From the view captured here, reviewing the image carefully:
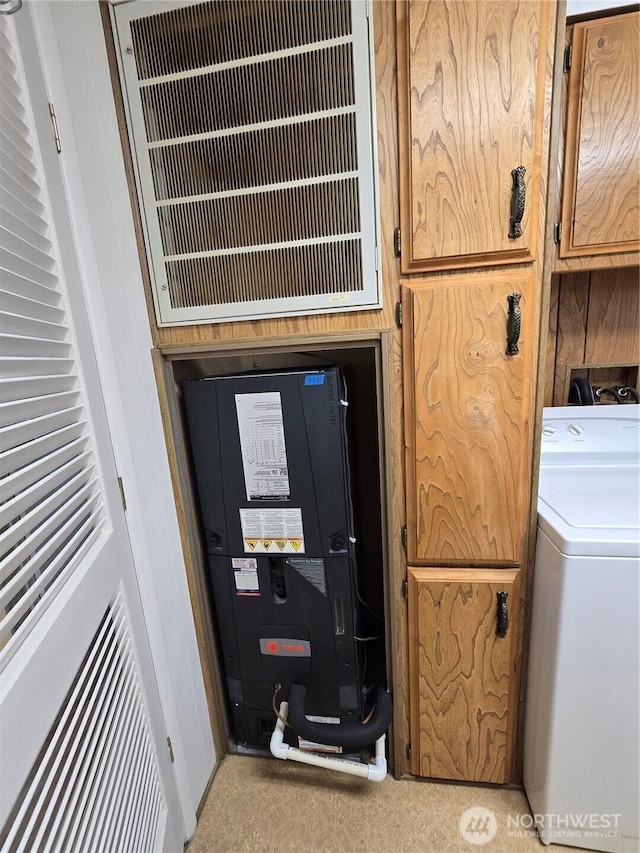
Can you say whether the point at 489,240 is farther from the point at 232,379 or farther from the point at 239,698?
the point at 239,698

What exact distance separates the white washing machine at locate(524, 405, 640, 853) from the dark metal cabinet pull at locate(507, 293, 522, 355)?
476 mm

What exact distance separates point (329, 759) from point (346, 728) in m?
0.17

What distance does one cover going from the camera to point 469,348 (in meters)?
1.04

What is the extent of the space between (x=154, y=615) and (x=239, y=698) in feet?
1.86

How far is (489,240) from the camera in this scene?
0.98 metres

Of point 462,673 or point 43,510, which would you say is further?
point 462,673

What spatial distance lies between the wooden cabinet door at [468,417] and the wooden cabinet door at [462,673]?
8 centimetres

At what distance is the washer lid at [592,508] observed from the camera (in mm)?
945

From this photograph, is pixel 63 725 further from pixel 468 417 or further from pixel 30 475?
pixel 468 417

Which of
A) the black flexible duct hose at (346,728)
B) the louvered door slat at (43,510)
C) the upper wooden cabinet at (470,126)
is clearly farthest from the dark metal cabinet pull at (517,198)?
the black flexible duct hose at (346,728)

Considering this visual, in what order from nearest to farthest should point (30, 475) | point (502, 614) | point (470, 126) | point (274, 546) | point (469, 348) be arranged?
1. point (30, 475)
2. point (470, 126)
3. point (469, 348)
4. point (502, 614)
5. point (274, 546)

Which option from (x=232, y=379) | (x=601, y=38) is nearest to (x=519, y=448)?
(x=232, y=379)

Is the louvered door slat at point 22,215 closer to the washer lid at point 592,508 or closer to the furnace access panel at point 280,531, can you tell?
the furnace access panel at point 280,531

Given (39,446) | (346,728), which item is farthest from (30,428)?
(346,728)
